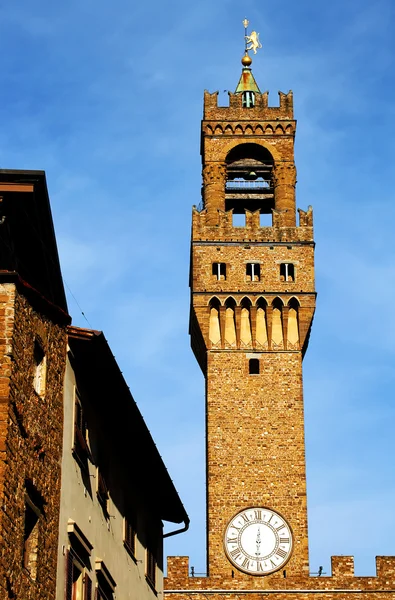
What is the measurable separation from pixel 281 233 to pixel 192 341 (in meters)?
5.10

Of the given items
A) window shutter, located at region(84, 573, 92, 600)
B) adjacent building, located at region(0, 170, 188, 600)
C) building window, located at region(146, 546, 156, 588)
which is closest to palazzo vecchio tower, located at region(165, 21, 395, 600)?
building window, located at region(146, 546, 156, 588)

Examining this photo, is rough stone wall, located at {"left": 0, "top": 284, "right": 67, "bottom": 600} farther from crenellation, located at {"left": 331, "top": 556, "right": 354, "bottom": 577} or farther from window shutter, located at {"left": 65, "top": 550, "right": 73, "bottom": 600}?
crenellation, located at {"left": 331, "top": 556, "right": 354, "bottom": 577}

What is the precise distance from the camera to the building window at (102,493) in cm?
2209

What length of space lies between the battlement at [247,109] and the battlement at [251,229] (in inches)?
180

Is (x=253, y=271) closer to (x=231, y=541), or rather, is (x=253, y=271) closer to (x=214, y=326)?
(x=214, y=326)

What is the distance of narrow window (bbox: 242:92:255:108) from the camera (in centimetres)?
5150

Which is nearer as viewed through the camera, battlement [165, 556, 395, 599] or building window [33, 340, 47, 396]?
building window [33, 340, 47, 396]

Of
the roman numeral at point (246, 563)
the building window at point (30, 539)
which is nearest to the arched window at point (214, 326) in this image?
the roman numeral at point (246, 563)

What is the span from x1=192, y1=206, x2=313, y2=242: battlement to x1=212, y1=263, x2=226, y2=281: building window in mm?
1036

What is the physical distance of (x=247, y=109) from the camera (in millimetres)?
50469

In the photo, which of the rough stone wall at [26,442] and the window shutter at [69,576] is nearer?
the rough stone wall at [26,442]

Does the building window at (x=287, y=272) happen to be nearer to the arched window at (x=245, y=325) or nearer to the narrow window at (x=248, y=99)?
the arched window at (x=245, y=325)

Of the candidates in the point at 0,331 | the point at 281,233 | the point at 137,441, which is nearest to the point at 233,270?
the point at 281,233

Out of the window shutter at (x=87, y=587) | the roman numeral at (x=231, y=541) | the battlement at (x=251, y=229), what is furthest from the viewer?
the battlement at (x=251, y=229)
